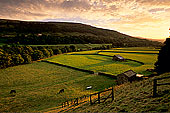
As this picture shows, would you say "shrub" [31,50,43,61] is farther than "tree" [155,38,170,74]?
Yes

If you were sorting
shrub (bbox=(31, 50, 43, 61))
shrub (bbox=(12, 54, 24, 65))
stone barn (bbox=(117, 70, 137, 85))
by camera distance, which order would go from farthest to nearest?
1. shrub (bbox=(31, 50, 43, 61))
2. shrub (bbox=(12, 54, 24, 65))
3. stone barn (bbox=(117, 70, 137, 85))

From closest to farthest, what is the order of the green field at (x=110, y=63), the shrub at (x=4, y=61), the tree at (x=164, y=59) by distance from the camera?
1. the tree at (x=164, y=59)
2. the green field at (x=110, y=63)
3. the shrub at (x=4, y=61)

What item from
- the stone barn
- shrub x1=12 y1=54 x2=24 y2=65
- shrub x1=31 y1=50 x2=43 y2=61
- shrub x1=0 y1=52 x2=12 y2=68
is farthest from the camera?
shrub x1=31 y1=50 x2=43 y2=61

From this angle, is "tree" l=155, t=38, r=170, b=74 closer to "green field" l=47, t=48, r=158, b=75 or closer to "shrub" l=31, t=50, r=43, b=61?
"green field" l=47, t=48, r=158, b=75

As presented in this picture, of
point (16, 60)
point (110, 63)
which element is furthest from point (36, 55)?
point (110, 63)

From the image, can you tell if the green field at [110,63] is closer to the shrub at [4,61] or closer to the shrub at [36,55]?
the shrub at [36,55]

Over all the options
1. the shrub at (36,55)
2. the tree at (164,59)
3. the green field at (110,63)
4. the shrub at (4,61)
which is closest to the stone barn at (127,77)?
the green field at (110,63)

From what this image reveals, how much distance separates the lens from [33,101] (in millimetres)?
20750

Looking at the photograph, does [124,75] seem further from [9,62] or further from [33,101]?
[9,62]

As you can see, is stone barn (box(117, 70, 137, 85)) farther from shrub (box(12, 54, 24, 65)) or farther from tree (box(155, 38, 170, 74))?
shrub (box(12, 54, 24, 65))

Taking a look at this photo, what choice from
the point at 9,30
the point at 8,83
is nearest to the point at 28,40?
the point at 9,30

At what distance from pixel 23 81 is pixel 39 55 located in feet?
138

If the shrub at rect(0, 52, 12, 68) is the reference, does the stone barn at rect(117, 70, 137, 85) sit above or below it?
below

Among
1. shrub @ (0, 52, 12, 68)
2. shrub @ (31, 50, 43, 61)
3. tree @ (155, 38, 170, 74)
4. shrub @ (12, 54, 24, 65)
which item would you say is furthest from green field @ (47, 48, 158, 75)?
shrub @ (0, 52, 12, 68)
